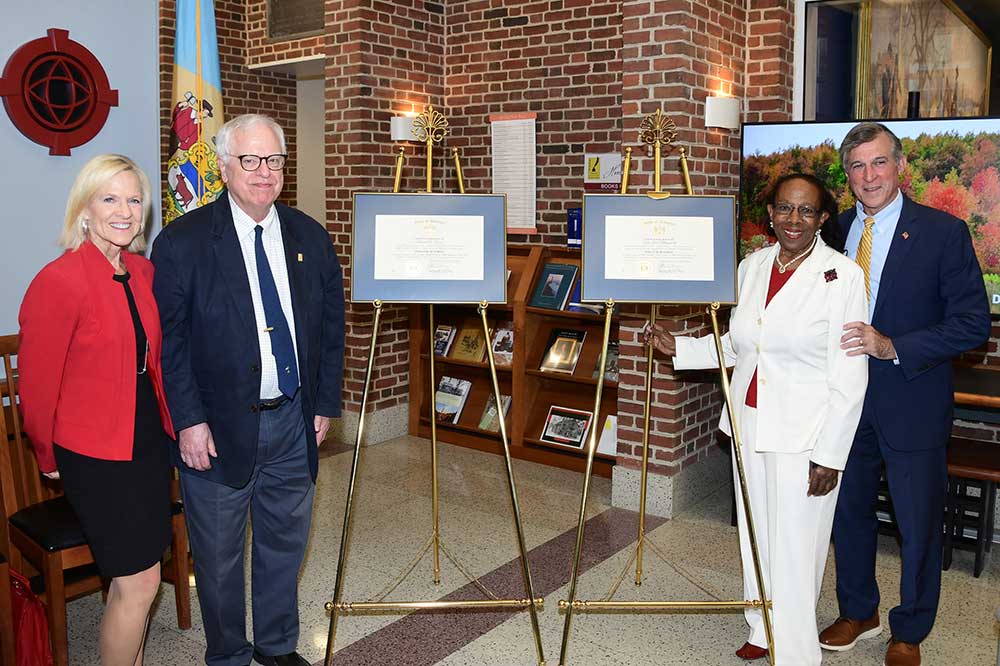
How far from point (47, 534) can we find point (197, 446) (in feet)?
2.35

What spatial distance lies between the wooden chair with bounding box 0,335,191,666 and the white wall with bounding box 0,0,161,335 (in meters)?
0.39

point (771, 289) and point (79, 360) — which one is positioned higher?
point (771, 289)

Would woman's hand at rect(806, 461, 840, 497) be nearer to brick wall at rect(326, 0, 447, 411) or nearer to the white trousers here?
the white trousers

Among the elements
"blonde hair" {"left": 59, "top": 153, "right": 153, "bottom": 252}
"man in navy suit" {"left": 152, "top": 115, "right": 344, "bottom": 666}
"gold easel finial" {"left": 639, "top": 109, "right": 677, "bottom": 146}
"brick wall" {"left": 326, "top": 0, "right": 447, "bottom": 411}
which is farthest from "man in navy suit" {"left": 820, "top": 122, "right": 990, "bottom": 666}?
"brick wall" {"left": 326, "top": 0, "right": 447, "bottom": 411}

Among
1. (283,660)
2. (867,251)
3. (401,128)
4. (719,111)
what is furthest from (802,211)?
(401,128)

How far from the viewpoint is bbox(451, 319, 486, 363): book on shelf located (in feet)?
19.7

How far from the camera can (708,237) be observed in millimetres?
3119

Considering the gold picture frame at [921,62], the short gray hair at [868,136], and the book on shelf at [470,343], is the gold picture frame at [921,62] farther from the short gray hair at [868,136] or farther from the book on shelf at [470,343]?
the book on shelf at [470,343]

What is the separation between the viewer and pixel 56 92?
11.2ft

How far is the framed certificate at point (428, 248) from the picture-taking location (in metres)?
3.06

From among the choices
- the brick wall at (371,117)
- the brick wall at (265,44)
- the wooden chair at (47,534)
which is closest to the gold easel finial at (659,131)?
the wooden chair at (47,534)

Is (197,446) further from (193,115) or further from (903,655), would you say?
(903,655)

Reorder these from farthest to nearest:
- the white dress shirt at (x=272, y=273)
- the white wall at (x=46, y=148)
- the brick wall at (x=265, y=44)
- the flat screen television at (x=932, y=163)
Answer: the brick wall at (x=265, y=44) → the flat screen television at (x=932, y=163) → the white wall at (x=46, y=148) → the white dress shirt at (x=272, y=273)

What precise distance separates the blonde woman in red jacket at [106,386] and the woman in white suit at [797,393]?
1.88 m
